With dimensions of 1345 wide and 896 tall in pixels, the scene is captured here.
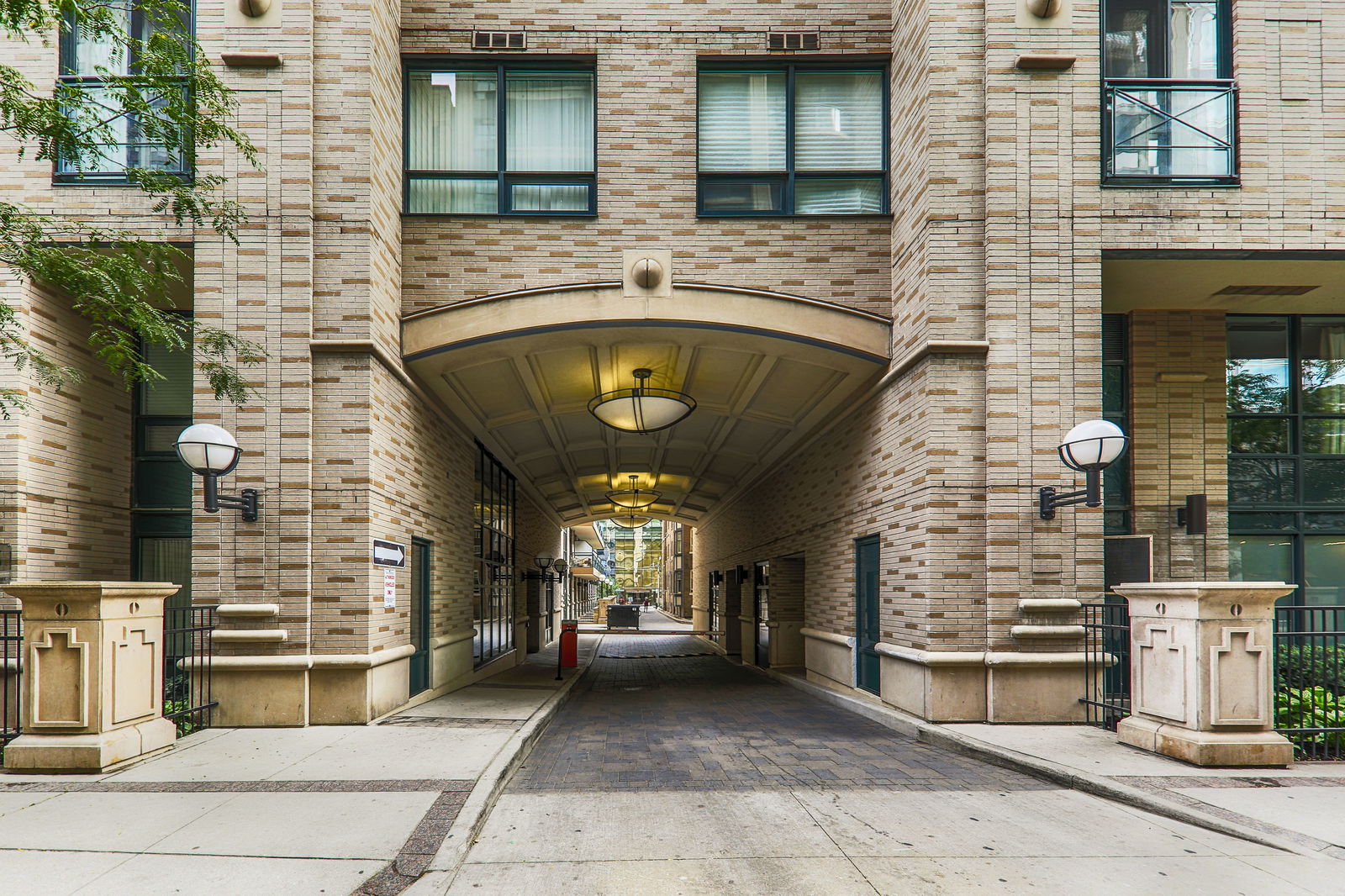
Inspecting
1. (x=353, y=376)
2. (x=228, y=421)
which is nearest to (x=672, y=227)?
(x=353, y=376)

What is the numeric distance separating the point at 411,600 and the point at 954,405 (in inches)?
296

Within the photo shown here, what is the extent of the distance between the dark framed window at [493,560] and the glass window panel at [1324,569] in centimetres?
1316

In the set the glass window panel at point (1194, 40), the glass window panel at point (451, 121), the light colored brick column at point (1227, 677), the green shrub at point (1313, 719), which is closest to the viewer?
the light colored brick column at point (1227, 677)

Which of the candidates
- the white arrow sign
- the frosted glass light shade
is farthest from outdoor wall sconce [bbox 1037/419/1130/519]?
the white arrow sign

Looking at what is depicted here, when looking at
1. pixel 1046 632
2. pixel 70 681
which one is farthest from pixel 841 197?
pixel 70 681

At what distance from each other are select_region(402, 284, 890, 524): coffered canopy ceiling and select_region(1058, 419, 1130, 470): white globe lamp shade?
9.41ft

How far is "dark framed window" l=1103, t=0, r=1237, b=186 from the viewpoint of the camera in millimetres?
10539

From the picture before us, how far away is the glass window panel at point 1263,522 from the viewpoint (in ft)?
40.3

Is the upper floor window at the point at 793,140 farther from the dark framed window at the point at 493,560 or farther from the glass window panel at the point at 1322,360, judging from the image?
the dark framed window at the point at 493,560

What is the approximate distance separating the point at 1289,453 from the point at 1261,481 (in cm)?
63

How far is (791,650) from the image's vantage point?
61.2ft

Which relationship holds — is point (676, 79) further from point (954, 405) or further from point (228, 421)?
point (228, 421)

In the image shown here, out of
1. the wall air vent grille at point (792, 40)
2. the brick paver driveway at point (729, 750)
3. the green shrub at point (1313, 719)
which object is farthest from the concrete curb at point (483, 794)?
the wall air vent grille at point (792, 40)

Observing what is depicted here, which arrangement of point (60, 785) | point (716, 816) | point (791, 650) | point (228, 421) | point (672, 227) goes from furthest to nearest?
point (791, 650) < point (672, 227) < point (228, 421) < point (60, 785) < point (716, 816)
